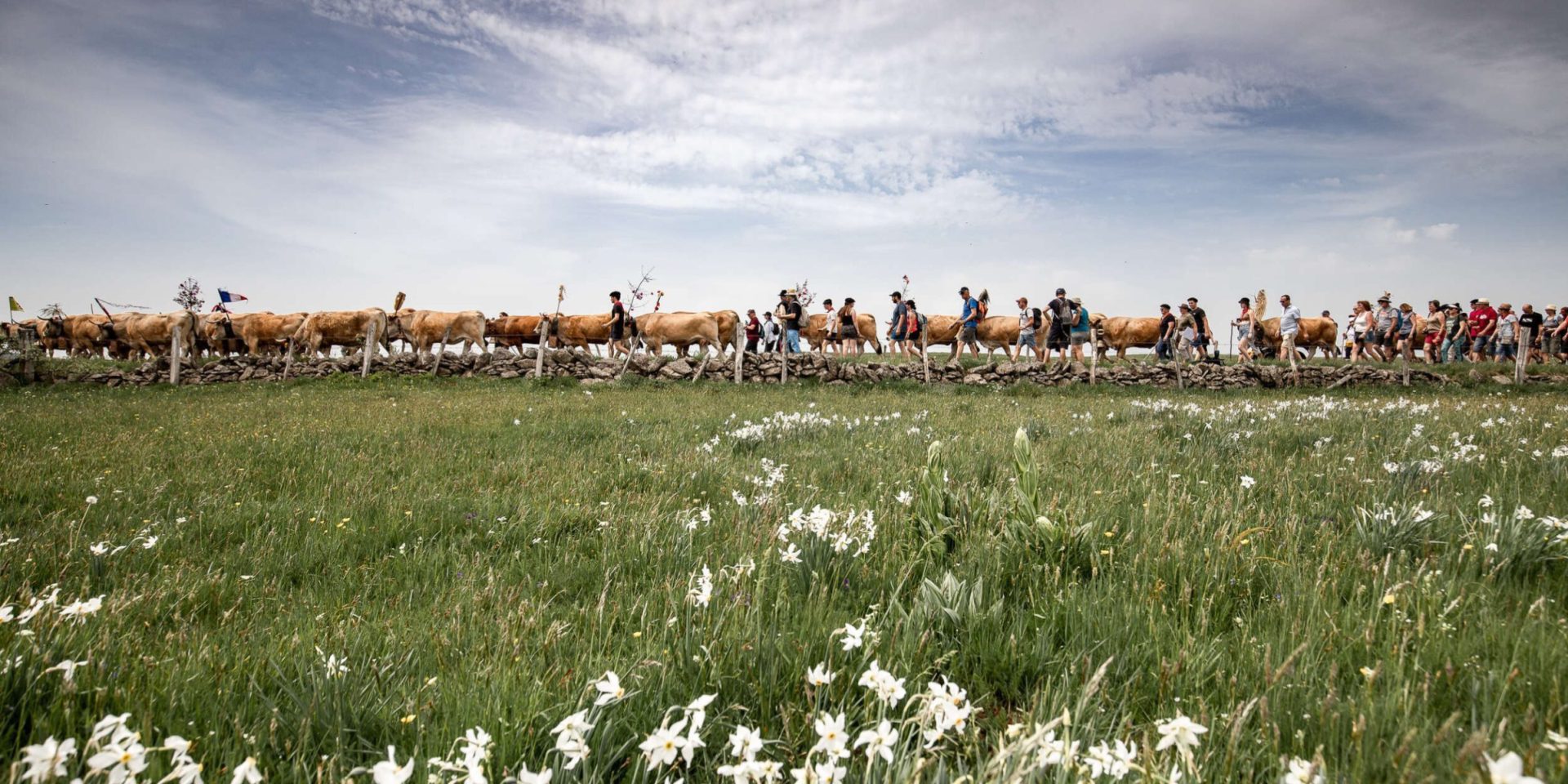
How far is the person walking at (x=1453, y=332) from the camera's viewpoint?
32031 mm

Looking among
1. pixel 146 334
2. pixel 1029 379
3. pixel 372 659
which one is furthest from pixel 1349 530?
pixel 146 334

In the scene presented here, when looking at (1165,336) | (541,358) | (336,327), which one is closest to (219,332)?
(336,327)

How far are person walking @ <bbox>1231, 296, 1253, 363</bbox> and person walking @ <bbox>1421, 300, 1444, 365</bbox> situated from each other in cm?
783

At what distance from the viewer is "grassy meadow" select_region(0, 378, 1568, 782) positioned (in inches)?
75.9

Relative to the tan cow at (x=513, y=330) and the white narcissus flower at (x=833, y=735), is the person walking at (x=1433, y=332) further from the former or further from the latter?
the tan cow at (x=513, y=330)

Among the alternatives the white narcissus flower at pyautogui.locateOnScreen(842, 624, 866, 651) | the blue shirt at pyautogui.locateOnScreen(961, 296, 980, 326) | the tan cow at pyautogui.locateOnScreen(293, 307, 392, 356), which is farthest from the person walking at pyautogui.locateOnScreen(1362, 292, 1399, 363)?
the tan cow at pyautogui.locateOnScreen(293, 307, 392, 356)

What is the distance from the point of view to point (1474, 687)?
2086 millimetres

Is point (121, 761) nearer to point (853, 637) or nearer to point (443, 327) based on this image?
point (853, 637)

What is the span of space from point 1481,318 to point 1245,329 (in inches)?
355

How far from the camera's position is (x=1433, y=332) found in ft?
110

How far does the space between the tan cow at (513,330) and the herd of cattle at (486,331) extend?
54mm

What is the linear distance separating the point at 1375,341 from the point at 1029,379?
62.8 ft

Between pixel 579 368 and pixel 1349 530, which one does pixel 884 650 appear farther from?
pixel 579 368

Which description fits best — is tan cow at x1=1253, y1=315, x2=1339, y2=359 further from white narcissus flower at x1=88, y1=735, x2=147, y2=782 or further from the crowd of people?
white narcissus flower at x1=88, y1=735, x2=147, y2=782
